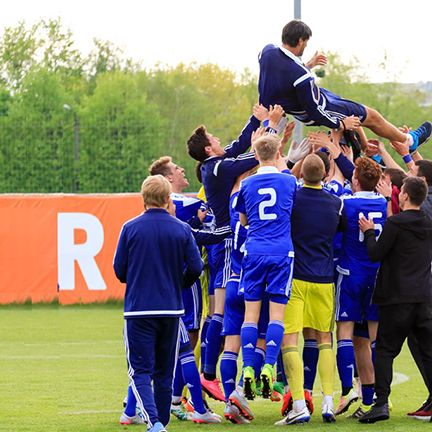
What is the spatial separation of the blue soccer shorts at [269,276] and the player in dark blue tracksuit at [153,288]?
1.02 meters

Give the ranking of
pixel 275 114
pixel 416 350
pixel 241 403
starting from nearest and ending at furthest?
pixel 275 114 < pixel 241 403 < pixel 416 350

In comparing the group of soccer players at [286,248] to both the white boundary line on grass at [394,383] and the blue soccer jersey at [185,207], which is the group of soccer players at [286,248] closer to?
the blue soccer jersey at [185,207]

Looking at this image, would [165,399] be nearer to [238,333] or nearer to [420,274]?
[238,333]

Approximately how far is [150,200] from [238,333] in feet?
6.68

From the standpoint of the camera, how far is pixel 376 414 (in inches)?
419

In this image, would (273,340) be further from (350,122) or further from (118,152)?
(118,152)

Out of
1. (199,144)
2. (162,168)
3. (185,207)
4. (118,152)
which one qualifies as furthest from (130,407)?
(118,152)

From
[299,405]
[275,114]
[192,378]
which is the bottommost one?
[299,405]

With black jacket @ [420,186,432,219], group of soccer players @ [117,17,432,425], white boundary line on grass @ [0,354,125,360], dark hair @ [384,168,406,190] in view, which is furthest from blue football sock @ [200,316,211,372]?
white boundary line on grass @ [0,354,125,360]

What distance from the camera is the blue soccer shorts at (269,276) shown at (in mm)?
10383

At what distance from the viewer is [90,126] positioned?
3247cm

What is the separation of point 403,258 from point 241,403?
6.24 feet

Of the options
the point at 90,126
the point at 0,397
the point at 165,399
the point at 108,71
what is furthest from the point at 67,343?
the point at 108,71

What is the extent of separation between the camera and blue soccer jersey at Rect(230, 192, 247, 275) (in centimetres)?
1104
